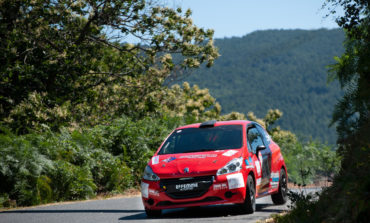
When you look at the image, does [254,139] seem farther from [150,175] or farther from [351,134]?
[351,134]

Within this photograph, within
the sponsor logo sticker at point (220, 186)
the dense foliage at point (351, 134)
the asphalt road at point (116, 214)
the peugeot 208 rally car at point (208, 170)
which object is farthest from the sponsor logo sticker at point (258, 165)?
the dense foliage at point (351, 134)

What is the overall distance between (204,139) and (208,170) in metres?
1.39

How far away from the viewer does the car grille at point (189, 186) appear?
9484 mm

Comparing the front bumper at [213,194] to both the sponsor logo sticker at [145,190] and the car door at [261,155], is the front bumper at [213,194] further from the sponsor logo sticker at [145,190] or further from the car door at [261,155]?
the car door at [261,155]

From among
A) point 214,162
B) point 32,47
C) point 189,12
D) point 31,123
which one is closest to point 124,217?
Result: point 214,162

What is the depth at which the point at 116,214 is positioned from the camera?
10.8 metres

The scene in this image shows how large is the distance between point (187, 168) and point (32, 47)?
11555 millimetres

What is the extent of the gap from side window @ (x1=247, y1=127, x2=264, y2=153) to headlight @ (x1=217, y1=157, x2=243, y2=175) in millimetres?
870

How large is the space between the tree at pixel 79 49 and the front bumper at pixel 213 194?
998cm

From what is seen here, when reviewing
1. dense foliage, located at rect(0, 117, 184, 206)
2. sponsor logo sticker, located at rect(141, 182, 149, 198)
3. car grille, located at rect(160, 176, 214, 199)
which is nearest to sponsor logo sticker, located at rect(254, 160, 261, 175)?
car grille, located at rect(160, 176, 214, 199)

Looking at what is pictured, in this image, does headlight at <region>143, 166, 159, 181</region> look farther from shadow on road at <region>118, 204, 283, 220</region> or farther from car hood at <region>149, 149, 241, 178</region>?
shadow on road at <region>118, 204, 283, 220</region>

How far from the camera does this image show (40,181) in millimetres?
13781

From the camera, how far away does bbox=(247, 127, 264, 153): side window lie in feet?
35.6

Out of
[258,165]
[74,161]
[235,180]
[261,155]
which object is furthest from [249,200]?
[74,161]
